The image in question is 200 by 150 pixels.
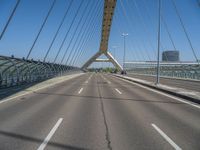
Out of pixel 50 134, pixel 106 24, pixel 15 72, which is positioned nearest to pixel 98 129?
pixel 50 134

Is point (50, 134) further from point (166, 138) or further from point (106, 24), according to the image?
point (106, 24)

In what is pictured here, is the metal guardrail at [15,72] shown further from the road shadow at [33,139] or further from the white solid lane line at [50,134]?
the road shadow at [33,139]

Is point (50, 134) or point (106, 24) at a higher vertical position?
point (106, 24)

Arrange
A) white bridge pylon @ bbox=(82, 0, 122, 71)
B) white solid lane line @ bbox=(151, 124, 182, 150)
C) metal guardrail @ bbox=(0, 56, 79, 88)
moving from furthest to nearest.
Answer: white bridge pylon @ bbox=(82, 0, 122, 71) → metal guardrail @ bbox=(0, 56, 79, 88) → white solid lane line @ bbox=(151, 124, 182, 150)

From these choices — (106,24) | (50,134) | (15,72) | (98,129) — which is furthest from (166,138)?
(106,24)

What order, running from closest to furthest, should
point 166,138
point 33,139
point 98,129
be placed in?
point 33,139 → point 166,138 → point 98,129

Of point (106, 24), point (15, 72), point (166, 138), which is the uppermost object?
point (106, 24)

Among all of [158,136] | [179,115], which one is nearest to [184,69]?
[179,115]

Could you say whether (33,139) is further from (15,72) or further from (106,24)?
(106,24)

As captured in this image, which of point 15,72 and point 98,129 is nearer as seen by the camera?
point 98,129

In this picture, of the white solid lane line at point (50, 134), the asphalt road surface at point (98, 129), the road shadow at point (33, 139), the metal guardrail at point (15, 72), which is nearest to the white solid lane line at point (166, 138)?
the asphalt road surface at point (98, 129)

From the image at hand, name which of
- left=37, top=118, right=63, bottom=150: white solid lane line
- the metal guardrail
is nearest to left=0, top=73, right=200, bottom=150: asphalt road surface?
left=37, top=118, right=63, bottom=150: white solid lane line

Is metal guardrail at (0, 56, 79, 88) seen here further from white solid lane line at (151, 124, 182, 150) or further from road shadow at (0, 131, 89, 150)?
white solid lane line at (151, 124, 182, 150)

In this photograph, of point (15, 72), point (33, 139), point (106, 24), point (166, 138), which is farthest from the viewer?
point (106, 24)
